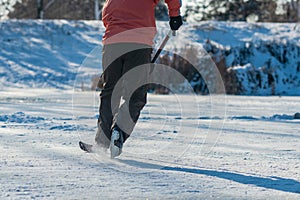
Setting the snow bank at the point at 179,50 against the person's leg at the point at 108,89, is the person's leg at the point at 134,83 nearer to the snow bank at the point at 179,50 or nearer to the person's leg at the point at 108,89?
the person's leg at the point at 108,89

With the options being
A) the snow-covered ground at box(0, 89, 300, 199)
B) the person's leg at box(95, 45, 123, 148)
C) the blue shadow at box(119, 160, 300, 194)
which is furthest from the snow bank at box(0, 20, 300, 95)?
the blue shadow at box(119, 160, 300, 194)

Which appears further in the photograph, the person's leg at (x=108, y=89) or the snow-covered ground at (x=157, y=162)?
the person's leg at (x=108, y=89)

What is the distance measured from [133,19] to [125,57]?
234 millimetres

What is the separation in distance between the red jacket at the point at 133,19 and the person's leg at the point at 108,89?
10 cm

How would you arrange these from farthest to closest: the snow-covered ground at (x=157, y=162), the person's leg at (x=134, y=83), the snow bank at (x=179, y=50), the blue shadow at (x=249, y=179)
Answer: the snow bank at (x=179, y=50) → the person's leg at (x=134, y=83) → the blue shadow at (x=249, y=179) → the snow-covered ground at (x=157, y=162)

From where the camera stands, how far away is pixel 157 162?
138 inches

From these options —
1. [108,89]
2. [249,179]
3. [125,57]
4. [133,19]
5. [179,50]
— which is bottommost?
[179,50]

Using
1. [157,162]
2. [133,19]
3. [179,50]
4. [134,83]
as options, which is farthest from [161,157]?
[179,50]

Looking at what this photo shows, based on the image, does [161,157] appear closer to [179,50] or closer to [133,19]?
[133,19]

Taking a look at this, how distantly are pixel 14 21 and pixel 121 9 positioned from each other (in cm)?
1846

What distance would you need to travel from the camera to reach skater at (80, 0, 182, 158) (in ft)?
12.1

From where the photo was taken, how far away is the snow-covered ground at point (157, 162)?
103 inches

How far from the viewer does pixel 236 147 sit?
13.9ft

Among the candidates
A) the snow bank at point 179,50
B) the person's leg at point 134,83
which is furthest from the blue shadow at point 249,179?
the snow bank at point 179,50
